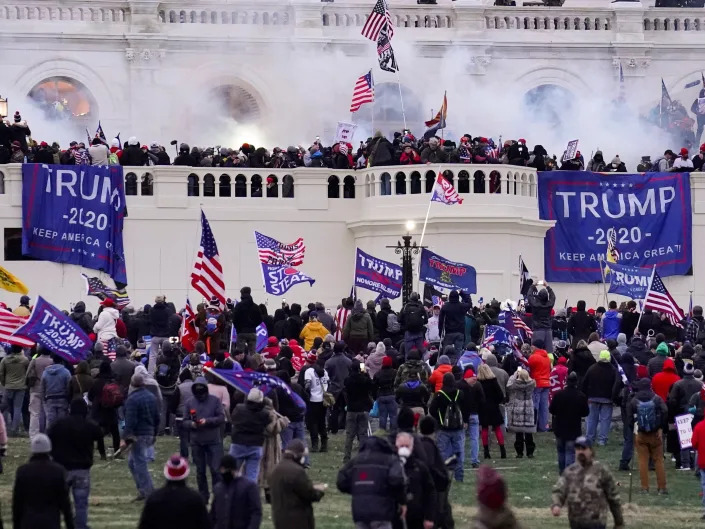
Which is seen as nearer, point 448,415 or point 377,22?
point 448,415

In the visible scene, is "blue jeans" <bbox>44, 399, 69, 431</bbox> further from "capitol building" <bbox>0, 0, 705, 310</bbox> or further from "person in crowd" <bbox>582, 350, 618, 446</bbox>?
"capitol building" <bbox>0, 0, 705, 310</bbox>

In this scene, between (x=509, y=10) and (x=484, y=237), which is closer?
(x=484, y=237)

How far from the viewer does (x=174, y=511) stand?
59.0 ft

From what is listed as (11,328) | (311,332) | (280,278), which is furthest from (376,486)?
(280,278)

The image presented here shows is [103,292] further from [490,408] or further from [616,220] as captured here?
[490,408]

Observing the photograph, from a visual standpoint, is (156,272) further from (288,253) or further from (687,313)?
(687,313)

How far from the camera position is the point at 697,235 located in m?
44.1

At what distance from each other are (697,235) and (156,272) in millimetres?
10721

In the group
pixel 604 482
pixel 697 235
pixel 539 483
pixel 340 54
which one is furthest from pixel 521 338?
pixel 340 54

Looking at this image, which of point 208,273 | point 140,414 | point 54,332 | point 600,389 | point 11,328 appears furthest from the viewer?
point 208,273

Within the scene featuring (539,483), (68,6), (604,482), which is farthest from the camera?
(68,6)

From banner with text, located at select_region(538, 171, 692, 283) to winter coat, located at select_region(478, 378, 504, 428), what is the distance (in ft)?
48.7

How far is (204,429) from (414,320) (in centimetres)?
982

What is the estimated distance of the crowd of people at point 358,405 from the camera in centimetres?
1942
